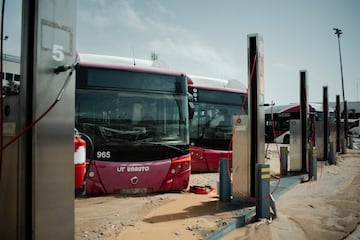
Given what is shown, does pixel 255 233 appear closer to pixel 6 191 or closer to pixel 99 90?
pixel 6 191

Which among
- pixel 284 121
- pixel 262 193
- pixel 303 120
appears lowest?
pixel 262 193

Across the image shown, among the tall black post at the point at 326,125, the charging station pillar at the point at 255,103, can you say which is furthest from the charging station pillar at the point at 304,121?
the charging station pillar at the point at 255,103

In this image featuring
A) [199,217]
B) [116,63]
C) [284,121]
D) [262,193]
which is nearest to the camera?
[199,217]

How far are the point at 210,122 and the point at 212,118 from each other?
172 millimetres

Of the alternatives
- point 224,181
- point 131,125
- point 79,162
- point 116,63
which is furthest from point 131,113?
point 79,162

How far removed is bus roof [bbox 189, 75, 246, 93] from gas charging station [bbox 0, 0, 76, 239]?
26.1ft

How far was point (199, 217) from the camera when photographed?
4.78 m

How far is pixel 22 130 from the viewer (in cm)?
210

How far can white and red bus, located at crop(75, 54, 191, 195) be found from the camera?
5887 mm

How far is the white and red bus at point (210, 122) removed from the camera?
10336 millimetres

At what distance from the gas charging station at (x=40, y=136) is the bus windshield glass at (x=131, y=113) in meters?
3.66

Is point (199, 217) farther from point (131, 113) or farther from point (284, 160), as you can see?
point (284, 160)

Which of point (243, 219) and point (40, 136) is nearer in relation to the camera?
point (40, 136)

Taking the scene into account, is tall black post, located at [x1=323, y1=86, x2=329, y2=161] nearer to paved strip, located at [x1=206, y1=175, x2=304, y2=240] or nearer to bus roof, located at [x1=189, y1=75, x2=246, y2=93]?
bus roof, located at [x1=189, y1=75, x2=246, y2=93]
